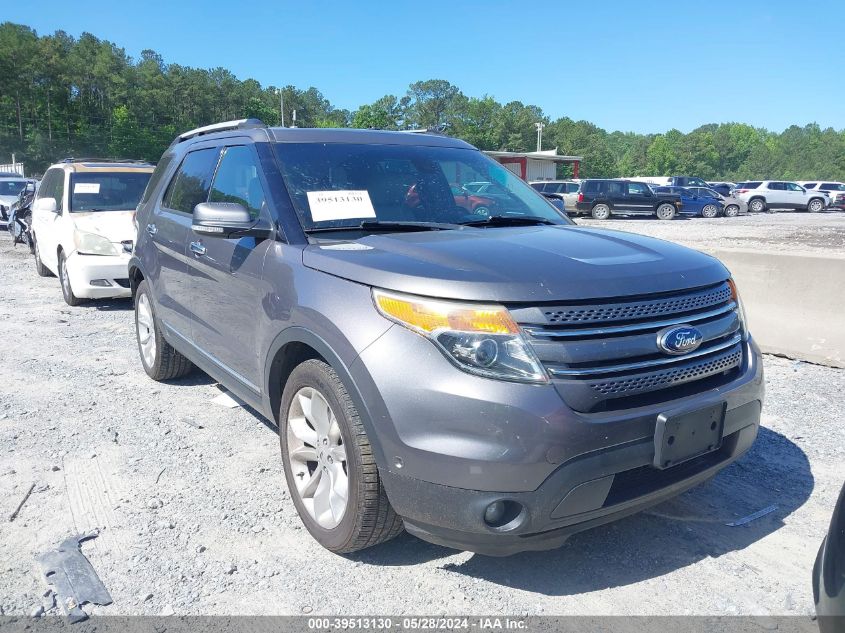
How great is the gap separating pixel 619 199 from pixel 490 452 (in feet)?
94.3

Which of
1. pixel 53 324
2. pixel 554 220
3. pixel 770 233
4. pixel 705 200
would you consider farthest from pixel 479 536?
pixel 705 200

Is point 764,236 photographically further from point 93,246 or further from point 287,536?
point 287,536

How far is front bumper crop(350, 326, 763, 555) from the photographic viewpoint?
2.21 meters

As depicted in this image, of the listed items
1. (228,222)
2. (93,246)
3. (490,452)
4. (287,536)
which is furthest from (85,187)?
(490,452)

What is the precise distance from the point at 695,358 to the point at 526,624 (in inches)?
48.3

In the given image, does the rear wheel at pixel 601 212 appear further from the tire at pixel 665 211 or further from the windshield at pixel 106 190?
the windshield at pixel 106 190

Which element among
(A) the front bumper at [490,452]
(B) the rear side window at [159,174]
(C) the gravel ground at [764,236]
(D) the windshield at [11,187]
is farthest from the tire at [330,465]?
(D) the windshield at [11,187]

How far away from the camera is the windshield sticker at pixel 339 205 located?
322 centimetres

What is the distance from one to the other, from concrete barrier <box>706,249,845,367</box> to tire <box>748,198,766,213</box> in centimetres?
3641

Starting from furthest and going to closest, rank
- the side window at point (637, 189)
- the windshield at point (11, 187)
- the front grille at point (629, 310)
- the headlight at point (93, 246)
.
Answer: the side window at point (637, 189)
the windshield at point (11, 187)
the headlight at point (93, 246)
the front grille at point (629, 310)

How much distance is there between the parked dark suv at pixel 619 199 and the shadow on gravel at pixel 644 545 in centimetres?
2689

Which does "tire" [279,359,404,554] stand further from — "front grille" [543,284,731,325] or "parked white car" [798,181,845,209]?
"parked white car" [798,181,845,209]

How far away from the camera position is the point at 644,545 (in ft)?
9.84

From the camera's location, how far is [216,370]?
3963mm
